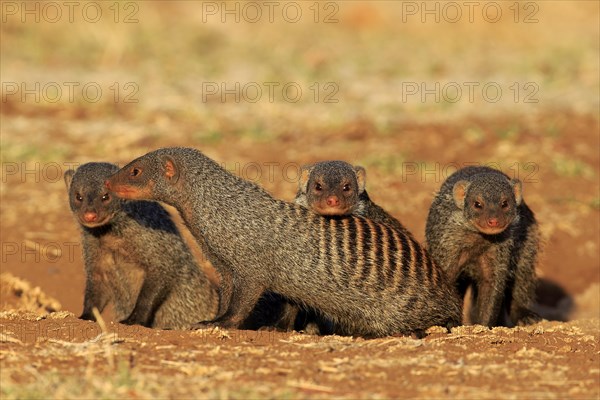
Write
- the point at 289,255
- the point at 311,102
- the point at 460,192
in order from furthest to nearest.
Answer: the point at 311,102 → the point at 460,192 → the point at 289,255

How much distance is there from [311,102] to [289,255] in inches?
210

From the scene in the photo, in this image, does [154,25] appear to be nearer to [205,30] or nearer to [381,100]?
[205,30]

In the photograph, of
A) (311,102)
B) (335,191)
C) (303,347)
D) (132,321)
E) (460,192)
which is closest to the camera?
(303,347)

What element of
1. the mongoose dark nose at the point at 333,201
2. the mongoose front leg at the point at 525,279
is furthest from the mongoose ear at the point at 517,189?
the mongoose dark nose at the point at 333,201

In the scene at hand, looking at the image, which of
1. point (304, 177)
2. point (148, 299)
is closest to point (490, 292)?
point (304, 177)

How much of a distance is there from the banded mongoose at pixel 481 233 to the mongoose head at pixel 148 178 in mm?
1595

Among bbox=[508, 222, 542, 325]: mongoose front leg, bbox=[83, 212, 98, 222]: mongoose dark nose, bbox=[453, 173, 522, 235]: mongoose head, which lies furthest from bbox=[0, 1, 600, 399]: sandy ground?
bbox=[453, 173, 522, 235]: mongoose head

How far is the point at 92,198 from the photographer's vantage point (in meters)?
5.13

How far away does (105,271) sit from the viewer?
216 inches

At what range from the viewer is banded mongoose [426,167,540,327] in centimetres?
523

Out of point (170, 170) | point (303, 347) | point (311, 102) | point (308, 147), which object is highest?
point (311, 102)

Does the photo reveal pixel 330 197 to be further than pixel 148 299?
No

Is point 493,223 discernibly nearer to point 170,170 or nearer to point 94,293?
point 170,170

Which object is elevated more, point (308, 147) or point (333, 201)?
point (308, 147)
